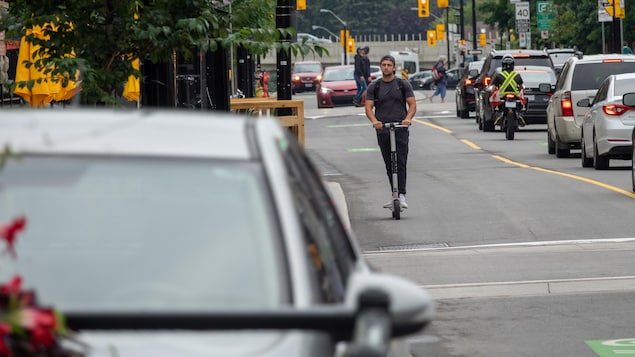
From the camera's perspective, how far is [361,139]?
3853cm

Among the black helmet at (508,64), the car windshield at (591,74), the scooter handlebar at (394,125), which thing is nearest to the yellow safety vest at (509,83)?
the black helmet at (508,64)

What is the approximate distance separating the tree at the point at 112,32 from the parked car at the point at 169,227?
732cm

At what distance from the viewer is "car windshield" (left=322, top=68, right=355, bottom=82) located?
60281mm

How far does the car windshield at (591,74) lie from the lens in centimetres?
2930

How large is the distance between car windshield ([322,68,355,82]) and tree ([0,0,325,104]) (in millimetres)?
47605

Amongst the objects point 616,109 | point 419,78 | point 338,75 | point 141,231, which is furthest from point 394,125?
point 419,78

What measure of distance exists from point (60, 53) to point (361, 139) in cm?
2627

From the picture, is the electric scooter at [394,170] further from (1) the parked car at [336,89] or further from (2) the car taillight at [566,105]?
(1) the parked car at [336,89]

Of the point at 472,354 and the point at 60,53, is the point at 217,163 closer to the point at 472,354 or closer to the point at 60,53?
the point at 472,354

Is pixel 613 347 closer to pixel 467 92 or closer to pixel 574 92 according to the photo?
pixel 574 92

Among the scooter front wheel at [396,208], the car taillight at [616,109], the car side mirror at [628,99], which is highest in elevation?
the car side mirror at [628,99]

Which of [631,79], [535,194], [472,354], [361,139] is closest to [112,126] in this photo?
[472,354]

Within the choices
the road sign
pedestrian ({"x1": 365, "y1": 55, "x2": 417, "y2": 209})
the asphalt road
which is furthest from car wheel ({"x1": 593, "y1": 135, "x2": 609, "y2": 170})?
the road sign

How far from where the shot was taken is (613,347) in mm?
9797
